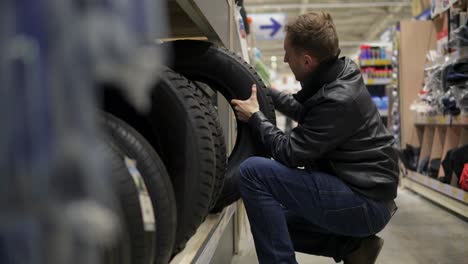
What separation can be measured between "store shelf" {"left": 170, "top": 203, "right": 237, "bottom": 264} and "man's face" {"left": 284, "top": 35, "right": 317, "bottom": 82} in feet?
2.05

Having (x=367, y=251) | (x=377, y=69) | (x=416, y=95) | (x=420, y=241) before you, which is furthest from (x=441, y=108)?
(x=377, y=69)

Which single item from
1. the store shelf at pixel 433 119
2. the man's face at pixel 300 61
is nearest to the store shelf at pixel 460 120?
the store shelf at pixel 433 119

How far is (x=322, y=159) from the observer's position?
1585 millimetres

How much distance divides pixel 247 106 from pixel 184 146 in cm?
61

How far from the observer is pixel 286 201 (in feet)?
5.07

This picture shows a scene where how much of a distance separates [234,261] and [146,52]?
2.14 meters

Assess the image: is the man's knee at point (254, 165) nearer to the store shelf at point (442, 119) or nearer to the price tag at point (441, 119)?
the store shelf at point (442, 119)

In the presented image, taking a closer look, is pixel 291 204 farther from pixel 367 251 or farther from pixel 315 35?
pixel 315 35

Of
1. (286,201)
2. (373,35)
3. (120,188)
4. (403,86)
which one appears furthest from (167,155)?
(373,35)

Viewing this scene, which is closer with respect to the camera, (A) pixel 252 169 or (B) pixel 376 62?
(A) pixel 252 169

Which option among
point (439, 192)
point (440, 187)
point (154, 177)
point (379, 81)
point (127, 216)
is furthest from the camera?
point (379, 81)

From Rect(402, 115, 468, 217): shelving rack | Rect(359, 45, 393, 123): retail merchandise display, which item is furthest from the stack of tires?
Rect(359, 45, 393, 123): retail merchandise display

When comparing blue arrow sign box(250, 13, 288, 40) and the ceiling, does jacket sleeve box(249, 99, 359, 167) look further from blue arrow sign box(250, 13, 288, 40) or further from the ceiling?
the ceiling

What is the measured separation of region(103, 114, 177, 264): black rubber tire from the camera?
689 mm
